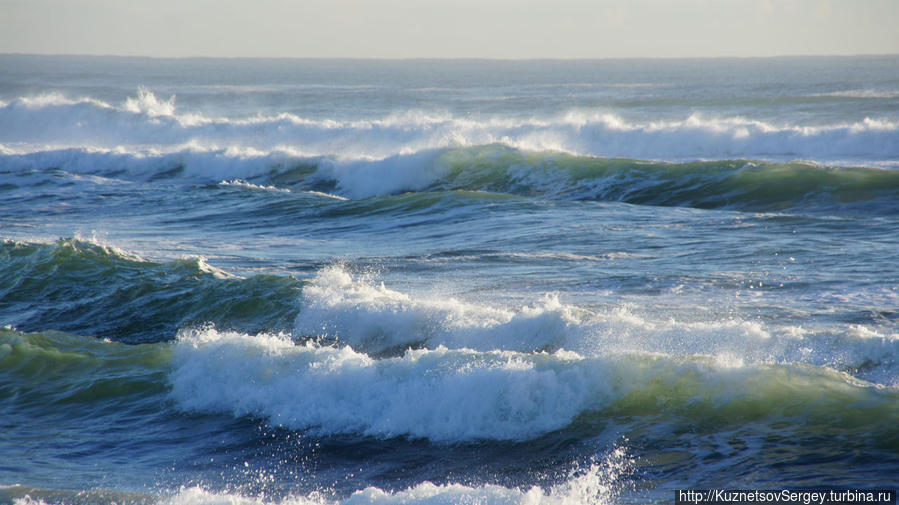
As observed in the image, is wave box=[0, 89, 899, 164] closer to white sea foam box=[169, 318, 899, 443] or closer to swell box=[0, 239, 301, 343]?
swell box=[0, 239, 301, 343]

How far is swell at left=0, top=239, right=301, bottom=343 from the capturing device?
979 cm

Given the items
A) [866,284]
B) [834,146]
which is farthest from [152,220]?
[834,146]

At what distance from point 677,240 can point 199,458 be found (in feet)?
29.0

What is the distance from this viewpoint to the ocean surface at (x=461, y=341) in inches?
212

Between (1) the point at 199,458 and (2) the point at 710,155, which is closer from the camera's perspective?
(1) the point at 199,458

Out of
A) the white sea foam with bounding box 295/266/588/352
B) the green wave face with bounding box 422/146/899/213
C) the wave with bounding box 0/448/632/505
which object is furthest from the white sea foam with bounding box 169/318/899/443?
the green wave face with bounding box 422/146/899/213

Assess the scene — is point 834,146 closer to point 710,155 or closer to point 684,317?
point 710,155

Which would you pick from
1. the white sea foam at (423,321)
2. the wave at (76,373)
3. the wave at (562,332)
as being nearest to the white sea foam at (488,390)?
the wave at (562,332)

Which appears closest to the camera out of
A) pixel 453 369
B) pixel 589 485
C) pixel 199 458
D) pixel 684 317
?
pixel 589 485

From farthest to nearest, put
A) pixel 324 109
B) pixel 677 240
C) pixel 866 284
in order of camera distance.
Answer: pixel 324 109 < pixel 677 240 < pixel 866 284

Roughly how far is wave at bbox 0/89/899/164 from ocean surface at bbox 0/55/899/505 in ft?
26.5

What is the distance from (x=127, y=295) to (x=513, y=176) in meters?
12.7

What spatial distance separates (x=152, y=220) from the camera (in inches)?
699

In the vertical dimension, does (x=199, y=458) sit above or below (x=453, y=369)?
below
